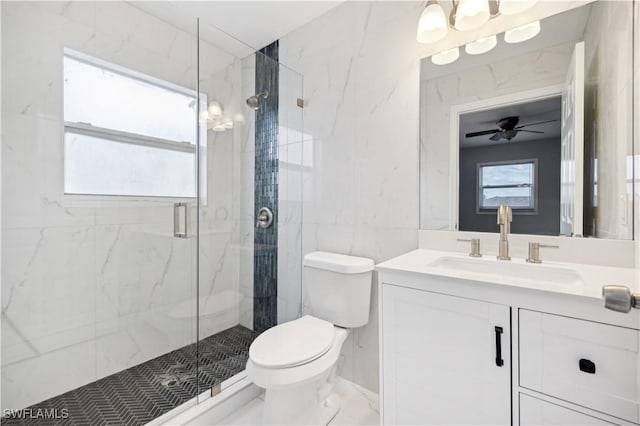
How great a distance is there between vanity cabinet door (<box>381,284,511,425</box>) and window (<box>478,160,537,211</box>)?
588mm

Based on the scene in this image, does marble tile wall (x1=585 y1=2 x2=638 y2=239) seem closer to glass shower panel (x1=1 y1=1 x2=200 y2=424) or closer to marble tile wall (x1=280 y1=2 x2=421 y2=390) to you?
marble tile wall (x1=280 y1=2 x2=421 y2=390)

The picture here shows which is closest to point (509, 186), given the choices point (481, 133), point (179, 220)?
point (481, 133)

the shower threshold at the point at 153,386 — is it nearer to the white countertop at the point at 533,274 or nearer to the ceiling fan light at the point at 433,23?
the white countertop at the point at 533,274

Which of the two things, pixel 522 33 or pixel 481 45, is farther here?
pixel 481 45

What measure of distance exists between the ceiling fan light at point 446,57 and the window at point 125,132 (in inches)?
49.9

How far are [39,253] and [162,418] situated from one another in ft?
3.44

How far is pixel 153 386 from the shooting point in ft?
5.26

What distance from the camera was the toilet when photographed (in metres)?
1.19

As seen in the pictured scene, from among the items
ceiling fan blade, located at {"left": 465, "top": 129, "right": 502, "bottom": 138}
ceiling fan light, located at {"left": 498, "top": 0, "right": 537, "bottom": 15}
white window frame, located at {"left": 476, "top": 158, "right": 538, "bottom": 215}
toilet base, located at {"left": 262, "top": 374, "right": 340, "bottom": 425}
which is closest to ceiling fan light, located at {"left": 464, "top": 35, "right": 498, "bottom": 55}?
ceiling fan light, located at {"left": 498, "top": 0, "right": 537, "bottom": 15}

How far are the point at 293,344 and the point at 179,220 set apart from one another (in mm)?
1003

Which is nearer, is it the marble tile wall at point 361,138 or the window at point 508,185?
the window at point 508,185

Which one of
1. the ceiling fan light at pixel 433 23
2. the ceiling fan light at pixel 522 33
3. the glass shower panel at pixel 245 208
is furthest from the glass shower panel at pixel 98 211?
the ceiling fan light at pixel 522 33

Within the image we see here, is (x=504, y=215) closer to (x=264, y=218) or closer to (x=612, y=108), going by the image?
(x=612, y=108)

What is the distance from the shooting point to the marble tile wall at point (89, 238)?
143cm
